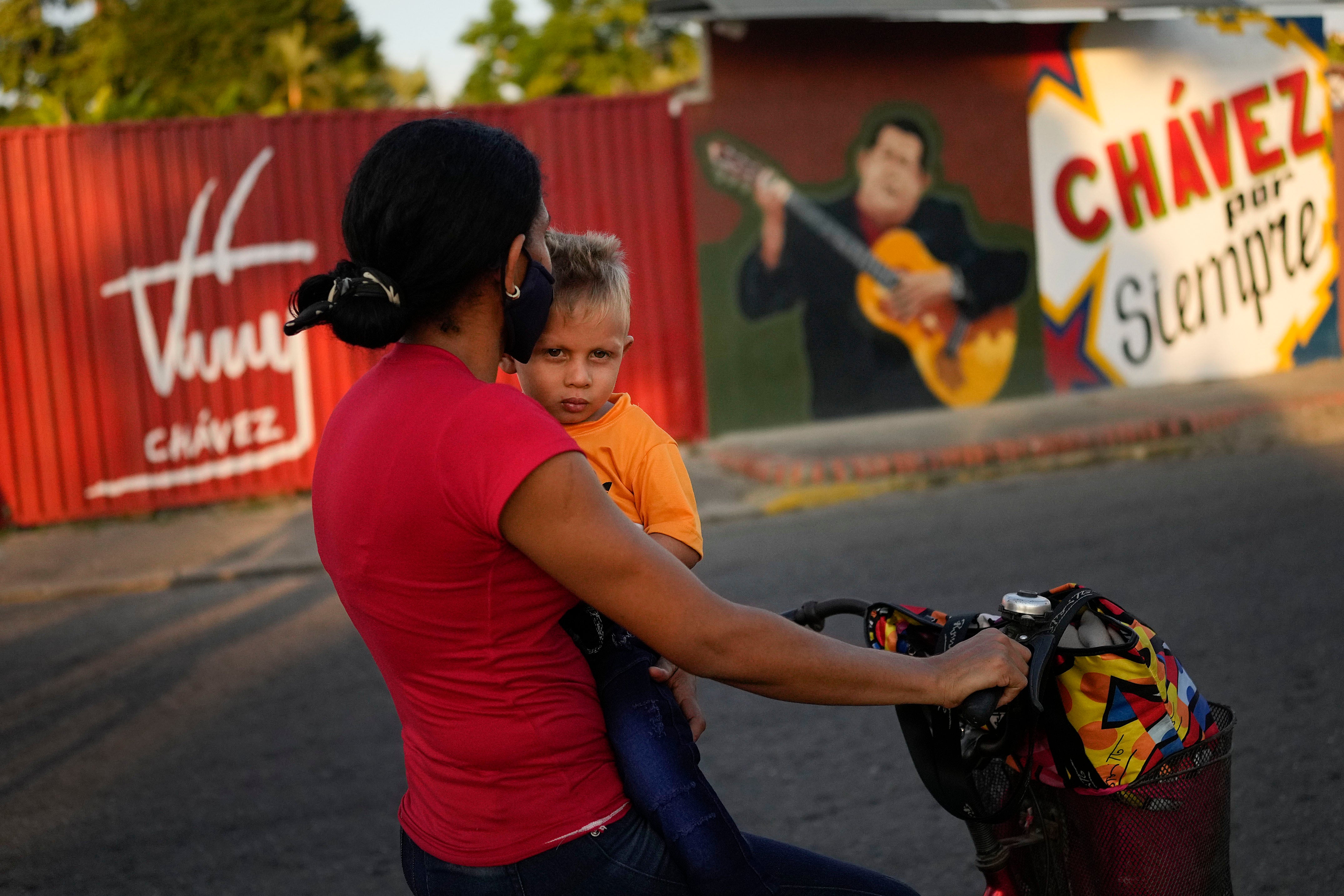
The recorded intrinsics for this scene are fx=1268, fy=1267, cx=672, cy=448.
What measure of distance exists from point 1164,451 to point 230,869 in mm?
8408

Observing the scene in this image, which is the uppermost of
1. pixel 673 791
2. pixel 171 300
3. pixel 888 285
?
pixel 171 300

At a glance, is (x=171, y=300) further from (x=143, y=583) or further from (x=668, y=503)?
(x=668, y=503)

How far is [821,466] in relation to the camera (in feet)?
33.0

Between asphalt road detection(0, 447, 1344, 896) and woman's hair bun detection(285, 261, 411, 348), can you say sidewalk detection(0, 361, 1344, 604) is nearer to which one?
asphalt road detection(0, 447, 1344, 896)

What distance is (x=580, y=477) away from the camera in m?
1.57

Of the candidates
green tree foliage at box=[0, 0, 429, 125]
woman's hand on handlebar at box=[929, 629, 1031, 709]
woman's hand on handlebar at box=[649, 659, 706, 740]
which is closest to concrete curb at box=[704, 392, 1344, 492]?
woman's hand on handlebar at box=[649, 659, 706, 740]

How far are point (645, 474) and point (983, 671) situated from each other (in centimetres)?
78

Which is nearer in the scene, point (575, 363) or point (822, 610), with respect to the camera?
point (822, 610)

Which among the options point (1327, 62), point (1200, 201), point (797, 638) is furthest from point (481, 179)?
point (1327, 62)

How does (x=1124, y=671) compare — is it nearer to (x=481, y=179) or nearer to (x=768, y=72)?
(x=481, y=179)

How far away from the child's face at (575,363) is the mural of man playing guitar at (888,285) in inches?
382
